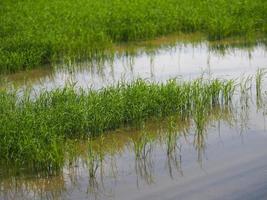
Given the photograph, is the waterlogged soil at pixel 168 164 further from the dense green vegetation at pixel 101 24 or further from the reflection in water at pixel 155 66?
the dense green vegetation at pixel 101 24

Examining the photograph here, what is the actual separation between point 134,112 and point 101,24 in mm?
6840

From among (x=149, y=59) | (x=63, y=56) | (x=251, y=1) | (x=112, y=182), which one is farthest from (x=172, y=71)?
(x=251, y=1)

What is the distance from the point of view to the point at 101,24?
550 inches

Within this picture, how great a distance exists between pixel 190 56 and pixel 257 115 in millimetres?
4195

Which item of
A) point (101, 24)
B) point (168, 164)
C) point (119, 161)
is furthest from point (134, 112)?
point (101, 24)

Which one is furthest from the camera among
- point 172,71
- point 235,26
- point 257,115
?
point 235,26

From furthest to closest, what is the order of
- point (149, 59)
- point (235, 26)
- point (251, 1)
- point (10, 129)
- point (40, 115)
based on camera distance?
point (251, 1) → point (235, 26) → point (149, 59) → point (40, 115) → point (10, 129)

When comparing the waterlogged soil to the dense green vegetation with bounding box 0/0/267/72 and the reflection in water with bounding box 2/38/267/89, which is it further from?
the dense green vegetation with bounding box 0/0/267/72

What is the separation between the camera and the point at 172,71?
10695 mm

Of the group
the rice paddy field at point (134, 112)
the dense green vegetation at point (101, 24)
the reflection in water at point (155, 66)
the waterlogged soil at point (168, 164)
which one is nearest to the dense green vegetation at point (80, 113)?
the rice paddy field at point (134, 112)

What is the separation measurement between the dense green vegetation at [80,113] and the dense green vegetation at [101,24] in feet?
11.7

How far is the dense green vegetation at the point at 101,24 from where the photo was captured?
11922mm

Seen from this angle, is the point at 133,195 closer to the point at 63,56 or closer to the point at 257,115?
the point at 257,115

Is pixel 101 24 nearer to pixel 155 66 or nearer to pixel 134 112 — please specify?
pixel 155 66
